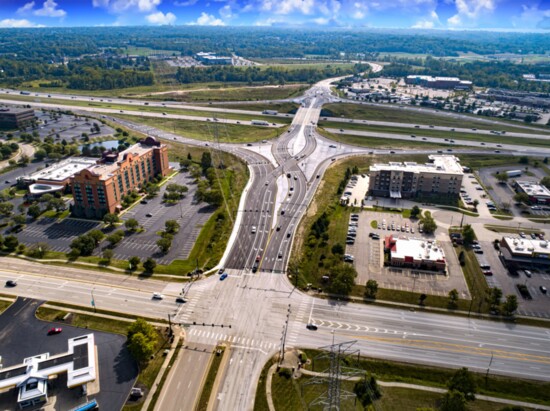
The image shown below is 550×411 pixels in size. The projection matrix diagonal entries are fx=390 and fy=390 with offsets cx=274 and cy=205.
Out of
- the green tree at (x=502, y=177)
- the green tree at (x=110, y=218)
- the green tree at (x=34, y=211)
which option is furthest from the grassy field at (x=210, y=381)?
the green tree at (x=502, y=177)

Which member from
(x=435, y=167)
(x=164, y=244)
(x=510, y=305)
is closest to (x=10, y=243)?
(x=164, y=244)

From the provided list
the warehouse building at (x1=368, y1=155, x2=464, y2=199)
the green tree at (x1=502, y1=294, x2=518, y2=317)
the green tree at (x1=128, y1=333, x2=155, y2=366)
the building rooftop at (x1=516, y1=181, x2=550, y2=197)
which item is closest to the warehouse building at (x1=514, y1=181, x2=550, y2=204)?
the building rooftop at (x1=516, y1=181, x2=550, y2=197)

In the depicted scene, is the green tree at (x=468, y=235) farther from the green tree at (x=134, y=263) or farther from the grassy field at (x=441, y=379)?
the green tree at (x=134, y=263)

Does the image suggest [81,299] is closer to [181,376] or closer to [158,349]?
[158,349]

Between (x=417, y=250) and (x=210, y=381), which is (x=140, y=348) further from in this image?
(x=417, y=250)

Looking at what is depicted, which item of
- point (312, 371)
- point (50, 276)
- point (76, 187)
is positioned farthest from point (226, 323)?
point (76, 187)

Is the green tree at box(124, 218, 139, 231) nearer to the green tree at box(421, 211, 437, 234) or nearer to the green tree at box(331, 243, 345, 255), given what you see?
the green tree at box(331, 243, 345, 255)
